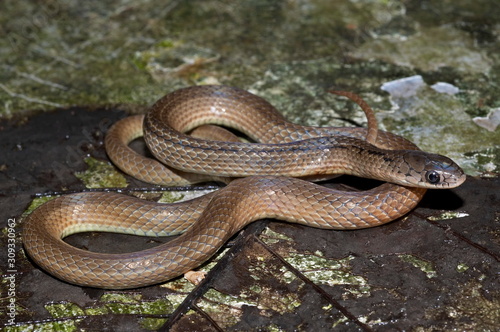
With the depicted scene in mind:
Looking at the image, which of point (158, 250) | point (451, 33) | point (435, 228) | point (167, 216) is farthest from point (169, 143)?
point (451, 33)

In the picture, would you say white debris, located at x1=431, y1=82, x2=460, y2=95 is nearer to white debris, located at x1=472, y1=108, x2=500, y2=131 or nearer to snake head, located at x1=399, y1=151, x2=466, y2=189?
white debris, located at x1=472, y1=108, x2=500, y2=131

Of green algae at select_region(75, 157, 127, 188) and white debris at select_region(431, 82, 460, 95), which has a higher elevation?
white debris at select_region(431, 82, 460, 95)

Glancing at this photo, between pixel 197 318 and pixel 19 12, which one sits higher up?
pixel 19 12

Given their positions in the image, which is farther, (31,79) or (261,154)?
(31,79)

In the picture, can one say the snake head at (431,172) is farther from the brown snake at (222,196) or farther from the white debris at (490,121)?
the white debris at (490,121)

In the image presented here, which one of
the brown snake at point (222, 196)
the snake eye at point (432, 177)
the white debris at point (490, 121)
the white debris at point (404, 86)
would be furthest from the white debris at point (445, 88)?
the snake eye at point (432, 177)

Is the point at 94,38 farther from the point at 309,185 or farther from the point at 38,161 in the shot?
the point at 309,185

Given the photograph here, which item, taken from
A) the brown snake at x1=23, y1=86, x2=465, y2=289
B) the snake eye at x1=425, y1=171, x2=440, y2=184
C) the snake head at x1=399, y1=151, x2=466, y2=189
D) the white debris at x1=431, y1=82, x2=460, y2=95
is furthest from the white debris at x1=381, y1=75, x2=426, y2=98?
the snake eye at x1=425, y1=171, x2=440, y2=184
